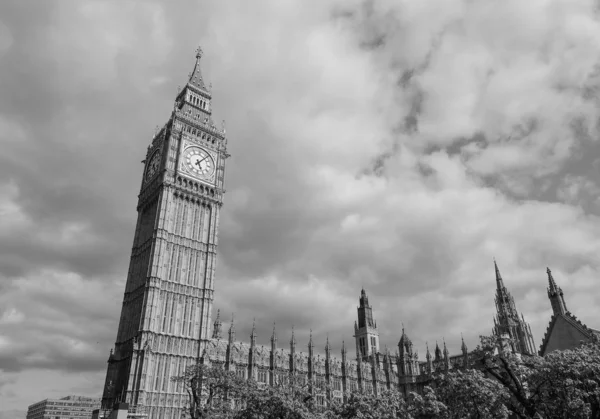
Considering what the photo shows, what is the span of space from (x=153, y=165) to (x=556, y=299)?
231 ft

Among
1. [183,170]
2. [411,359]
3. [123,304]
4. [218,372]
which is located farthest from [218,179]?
[411,359]

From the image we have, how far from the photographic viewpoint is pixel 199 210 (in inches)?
3051

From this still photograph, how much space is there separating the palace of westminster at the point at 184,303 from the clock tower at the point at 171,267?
152 millimetres

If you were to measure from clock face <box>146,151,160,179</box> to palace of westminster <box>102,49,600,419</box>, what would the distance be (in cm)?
24

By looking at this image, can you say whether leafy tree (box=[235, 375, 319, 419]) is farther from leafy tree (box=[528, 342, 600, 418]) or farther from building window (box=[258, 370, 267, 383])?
building window (box=[258, 370, 267, 383])

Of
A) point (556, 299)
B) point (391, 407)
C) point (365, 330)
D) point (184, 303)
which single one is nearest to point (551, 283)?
point (556, 299)

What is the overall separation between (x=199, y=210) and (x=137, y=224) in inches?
498

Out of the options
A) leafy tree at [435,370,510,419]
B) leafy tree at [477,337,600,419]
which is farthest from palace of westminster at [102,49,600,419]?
leafy tree at [477,337,600,419]

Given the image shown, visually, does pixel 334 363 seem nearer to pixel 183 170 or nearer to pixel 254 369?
pixel 254 369

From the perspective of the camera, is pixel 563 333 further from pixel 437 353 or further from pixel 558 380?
pixel 437 353

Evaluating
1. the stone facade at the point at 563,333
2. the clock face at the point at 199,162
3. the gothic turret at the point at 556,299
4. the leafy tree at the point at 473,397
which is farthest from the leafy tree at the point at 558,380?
the clock face at the point at 199,162

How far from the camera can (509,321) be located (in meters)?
123

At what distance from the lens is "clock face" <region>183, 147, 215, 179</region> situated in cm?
7894

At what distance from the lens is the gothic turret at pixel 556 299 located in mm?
64062
